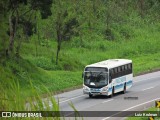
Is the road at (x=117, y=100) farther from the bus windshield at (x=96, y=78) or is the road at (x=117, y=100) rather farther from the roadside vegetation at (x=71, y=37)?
the roadside vegetation at (x=71, y=37)

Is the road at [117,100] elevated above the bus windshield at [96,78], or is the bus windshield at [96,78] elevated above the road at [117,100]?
the bus windshield at [96,78]

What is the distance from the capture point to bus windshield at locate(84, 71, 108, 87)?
35.9 m

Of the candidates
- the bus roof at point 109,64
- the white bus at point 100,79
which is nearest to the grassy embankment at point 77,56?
the white bus at point 100,79

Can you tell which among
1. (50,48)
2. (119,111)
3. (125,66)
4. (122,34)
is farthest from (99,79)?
(122,34)

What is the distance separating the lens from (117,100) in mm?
35406

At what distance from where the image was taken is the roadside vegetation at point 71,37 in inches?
1550

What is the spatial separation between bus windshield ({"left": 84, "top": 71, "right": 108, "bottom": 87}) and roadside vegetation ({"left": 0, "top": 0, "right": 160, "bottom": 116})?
2712 millimetres

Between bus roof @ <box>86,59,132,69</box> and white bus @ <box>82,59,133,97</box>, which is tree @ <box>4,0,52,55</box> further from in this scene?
white bus @ <box>82,59,133,97</box>

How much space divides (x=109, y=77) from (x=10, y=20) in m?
9.00

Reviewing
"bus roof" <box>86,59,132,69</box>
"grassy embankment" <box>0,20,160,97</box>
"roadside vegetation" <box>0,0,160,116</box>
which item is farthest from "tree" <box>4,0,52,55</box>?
"bus roof" <box>86,59,132,69</box>

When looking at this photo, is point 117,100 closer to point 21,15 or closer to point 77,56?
point 21,15

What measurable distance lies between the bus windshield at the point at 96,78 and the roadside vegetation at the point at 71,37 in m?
2.71

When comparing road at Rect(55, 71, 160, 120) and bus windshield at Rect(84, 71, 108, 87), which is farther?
bus windshield at Rect(84, 71, 108, 87)

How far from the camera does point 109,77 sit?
35.9 meters
